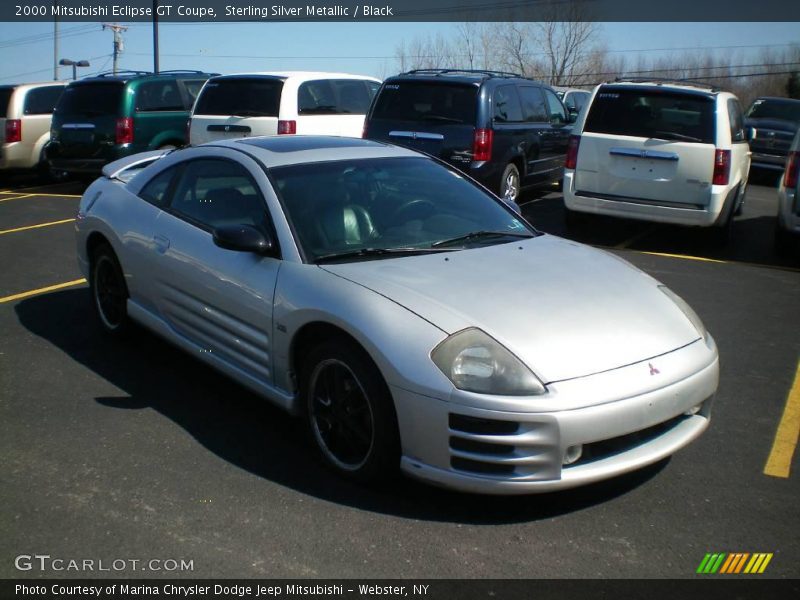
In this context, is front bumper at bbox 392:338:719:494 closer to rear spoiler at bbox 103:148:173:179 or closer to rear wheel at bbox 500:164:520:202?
rear spoiler at bbox 103:148:173:179

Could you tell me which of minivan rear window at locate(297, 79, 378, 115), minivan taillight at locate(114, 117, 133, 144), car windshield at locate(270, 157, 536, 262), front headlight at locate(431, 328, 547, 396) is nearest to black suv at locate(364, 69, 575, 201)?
minivan rear window at locate(297, 79, 378, 115)

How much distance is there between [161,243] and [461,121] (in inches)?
231

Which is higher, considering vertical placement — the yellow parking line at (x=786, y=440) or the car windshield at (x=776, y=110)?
the car windshield at (x=776, y=110)

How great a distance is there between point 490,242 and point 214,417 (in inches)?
70.6

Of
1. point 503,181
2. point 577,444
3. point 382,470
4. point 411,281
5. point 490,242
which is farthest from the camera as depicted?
point 503,181

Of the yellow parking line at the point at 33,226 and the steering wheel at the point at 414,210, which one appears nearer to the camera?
the steering wheel at the point at 414,210

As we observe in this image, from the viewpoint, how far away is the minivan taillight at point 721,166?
29.4ft

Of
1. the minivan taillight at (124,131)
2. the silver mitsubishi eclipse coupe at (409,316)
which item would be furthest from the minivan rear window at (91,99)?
the silver mitsubishi eclipse coupe at (409,316)

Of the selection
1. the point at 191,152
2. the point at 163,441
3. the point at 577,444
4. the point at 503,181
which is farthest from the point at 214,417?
the point at 503,181

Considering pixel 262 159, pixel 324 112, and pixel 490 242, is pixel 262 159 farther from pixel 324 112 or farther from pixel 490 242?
pixel 324 112

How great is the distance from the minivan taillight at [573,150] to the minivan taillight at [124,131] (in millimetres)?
6913

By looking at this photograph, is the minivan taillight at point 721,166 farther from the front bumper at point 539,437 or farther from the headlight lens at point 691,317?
the front bumper at point 539,437

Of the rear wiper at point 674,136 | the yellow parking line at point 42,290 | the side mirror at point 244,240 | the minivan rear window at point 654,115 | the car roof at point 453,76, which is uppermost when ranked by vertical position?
the car roof at point 453,76
